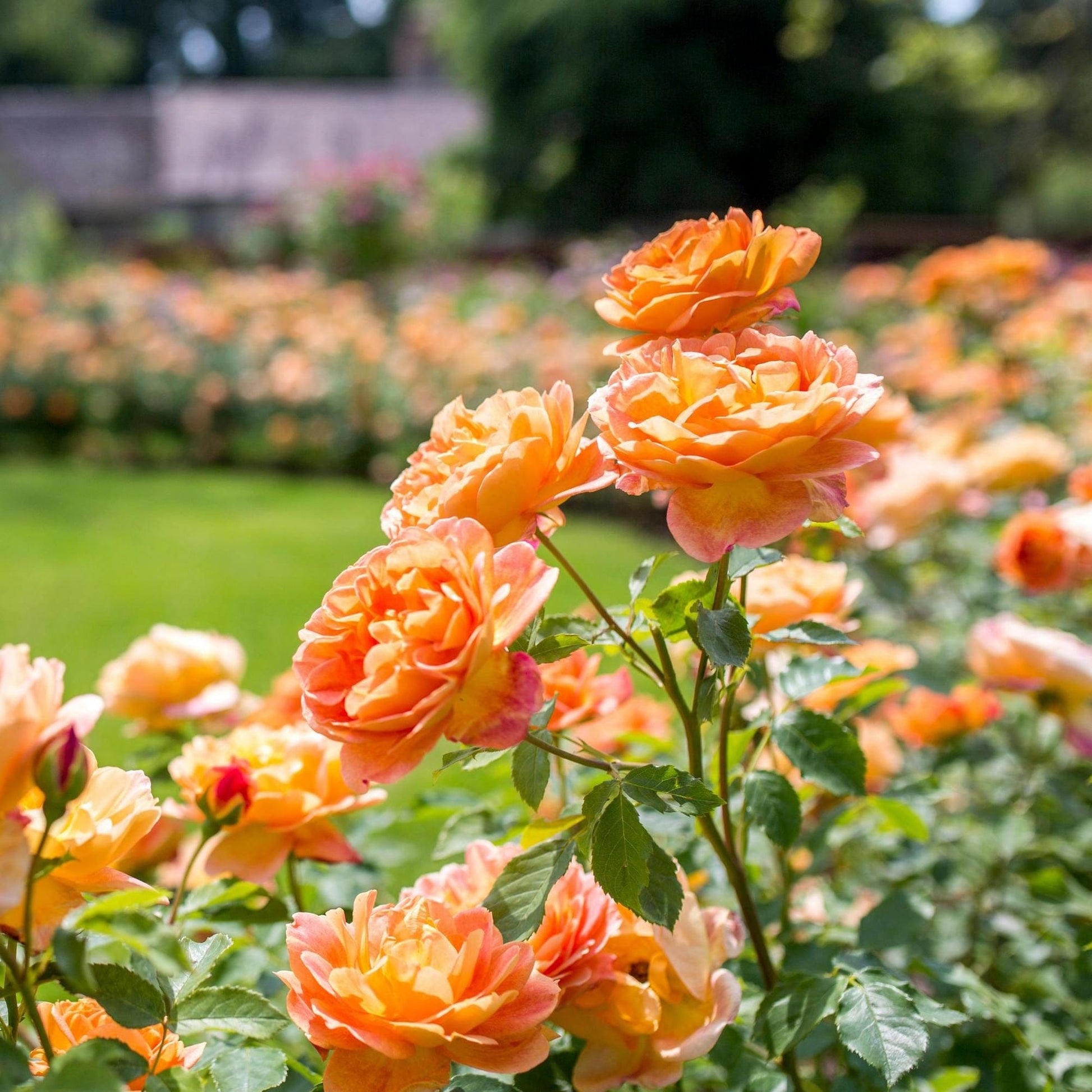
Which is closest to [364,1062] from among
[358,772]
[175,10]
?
[358,772]

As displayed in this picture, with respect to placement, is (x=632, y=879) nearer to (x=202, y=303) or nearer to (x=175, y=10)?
(x=202, y=303)

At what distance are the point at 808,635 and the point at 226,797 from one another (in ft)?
1.13

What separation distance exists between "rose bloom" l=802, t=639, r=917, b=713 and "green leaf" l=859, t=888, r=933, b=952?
0.45 feet

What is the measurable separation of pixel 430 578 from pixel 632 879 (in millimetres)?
166

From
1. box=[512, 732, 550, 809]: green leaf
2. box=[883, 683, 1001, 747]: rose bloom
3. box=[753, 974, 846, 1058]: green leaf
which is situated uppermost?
box=[512, 732, 550, 809]: green leaf

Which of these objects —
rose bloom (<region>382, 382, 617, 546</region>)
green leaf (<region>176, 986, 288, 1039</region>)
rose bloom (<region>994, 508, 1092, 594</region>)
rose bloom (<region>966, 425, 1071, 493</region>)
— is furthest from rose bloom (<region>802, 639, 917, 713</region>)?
rose bloom (<region>966, 425, 1071, 493</region>)

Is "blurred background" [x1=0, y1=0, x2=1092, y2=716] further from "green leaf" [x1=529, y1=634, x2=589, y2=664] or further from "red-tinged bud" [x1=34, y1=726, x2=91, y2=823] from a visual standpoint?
"red-tinged bud" [x1=34, y1=726, x2=91, y2=823]

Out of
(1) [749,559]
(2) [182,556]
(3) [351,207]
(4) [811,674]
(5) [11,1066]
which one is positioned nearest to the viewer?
(5) [11,1066]

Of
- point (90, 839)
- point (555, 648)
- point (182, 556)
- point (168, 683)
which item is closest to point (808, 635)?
point (555, 648)

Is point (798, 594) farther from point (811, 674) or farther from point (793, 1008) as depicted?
point (793, 1008)

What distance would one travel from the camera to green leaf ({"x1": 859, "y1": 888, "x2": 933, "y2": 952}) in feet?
2.46

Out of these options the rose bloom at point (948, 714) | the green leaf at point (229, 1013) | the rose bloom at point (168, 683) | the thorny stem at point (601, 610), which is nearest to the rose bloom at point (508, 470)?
the thorny stem at point (601, 610)

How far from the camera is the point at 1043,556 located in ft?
3.84

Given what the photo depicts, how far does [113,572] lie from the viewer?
3725mm
